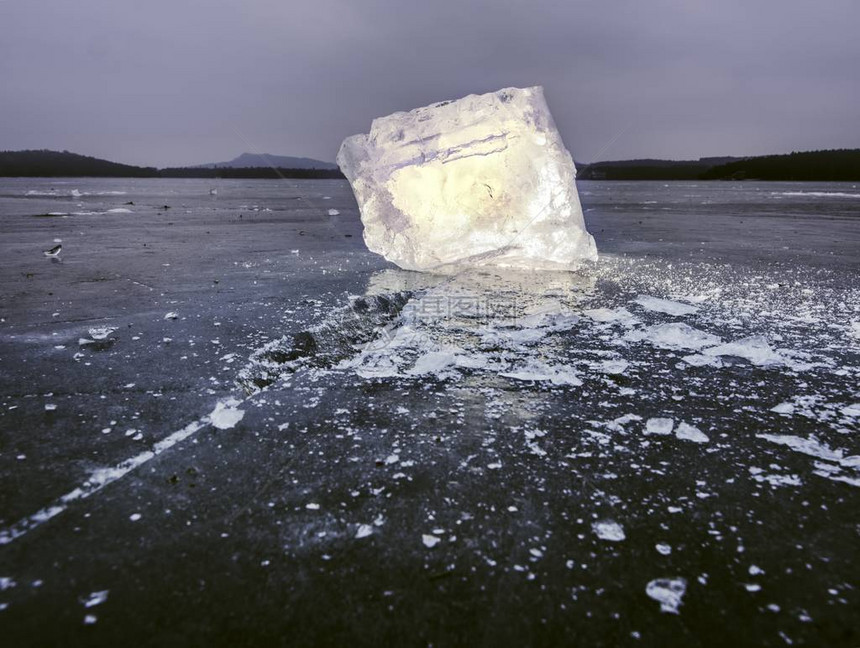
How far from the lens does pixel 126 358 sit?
119 inches

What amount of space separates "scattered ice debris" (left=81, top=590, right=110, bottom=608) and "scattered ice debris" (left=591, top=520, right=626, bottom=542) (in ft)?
4.50

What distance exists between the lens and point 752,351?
312 centimetres

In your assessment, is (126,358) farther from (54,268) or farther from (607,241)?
(607,241)

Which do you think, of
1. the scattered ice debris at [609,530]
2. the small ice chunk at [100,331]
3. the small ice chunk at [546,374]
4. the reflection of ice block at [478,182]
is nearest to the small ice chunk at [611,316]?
the small ice chunk at [546,374]

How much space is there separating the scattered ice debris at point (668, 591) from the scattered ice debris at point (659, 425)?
34.5 inches

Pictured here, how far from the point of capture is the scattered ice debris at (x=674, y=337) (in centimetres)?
327

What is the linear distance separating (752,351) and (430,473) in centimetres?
235

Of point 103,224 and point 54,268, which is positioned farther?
point 103,224

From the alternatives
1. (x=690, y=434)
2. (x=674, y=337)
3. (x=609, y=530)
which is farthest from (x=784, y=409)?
(x=609, y=530)

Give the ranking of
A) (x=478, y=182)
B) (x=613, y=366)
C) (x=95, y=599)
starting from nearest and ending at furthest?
(x=95, y=599)
(x=613, y=366)
(x=478, y=182)

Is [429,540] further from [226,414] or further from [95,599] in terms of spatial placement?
[226,414]

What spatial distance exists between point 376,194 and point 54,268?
3842 mm

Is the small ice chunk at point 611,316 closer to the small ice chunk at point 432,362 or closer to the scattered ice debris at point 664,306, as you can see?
the scattered ice debris at point 664,306

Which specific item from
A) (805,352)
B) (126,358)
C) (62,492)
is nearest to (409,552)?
(62,492)
